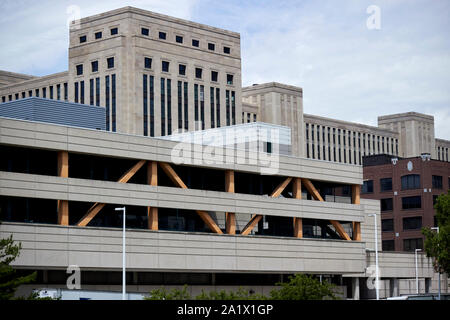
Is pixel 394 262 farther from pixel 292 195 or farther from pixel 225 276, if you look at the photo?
pixel 225 276

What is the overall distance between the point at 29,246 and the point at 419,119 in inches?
6104

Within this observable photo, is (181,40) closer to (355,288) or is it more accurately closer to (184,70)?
(184,70)

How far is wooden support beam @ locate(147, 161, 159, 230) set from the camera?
58.4 metres

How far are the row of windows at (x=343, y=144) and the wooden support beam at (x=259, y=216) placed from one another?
9905 cm

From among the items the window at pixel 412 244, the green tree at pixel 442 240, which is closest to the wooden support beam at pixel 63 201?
the green tree at pixel 442 240

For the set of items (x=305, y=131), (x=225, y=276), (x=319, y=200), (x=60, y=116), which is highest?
(x=305, y=131)

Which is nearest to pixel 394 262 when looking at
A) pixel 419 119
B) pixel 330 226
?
pixel 330 226

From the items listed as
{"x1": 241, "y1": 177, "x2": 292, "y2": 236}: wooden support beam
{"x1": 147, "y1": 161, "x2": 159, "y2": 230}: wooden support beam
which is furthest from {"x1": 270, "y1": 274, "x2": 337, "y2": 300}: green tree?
{"x1": 241, "y1": 177, "x2": 292, "y2": 236}: wooden support beam

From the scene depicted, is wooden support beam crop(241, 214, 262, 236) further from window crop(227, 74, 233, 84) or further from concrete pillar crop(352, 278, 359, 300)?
window crop(227, 74, 233, 84)

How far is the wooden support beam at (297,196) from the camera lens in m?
69.1

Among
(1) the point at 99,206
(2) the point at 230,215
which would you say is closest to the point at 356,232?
(2) the point at 230,215

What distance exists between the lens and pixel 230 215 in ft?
211

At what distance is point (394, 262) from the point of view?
8775 centimetres

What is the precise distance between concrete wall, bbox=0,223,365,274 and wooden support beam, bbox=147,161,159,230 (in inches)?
31.2
